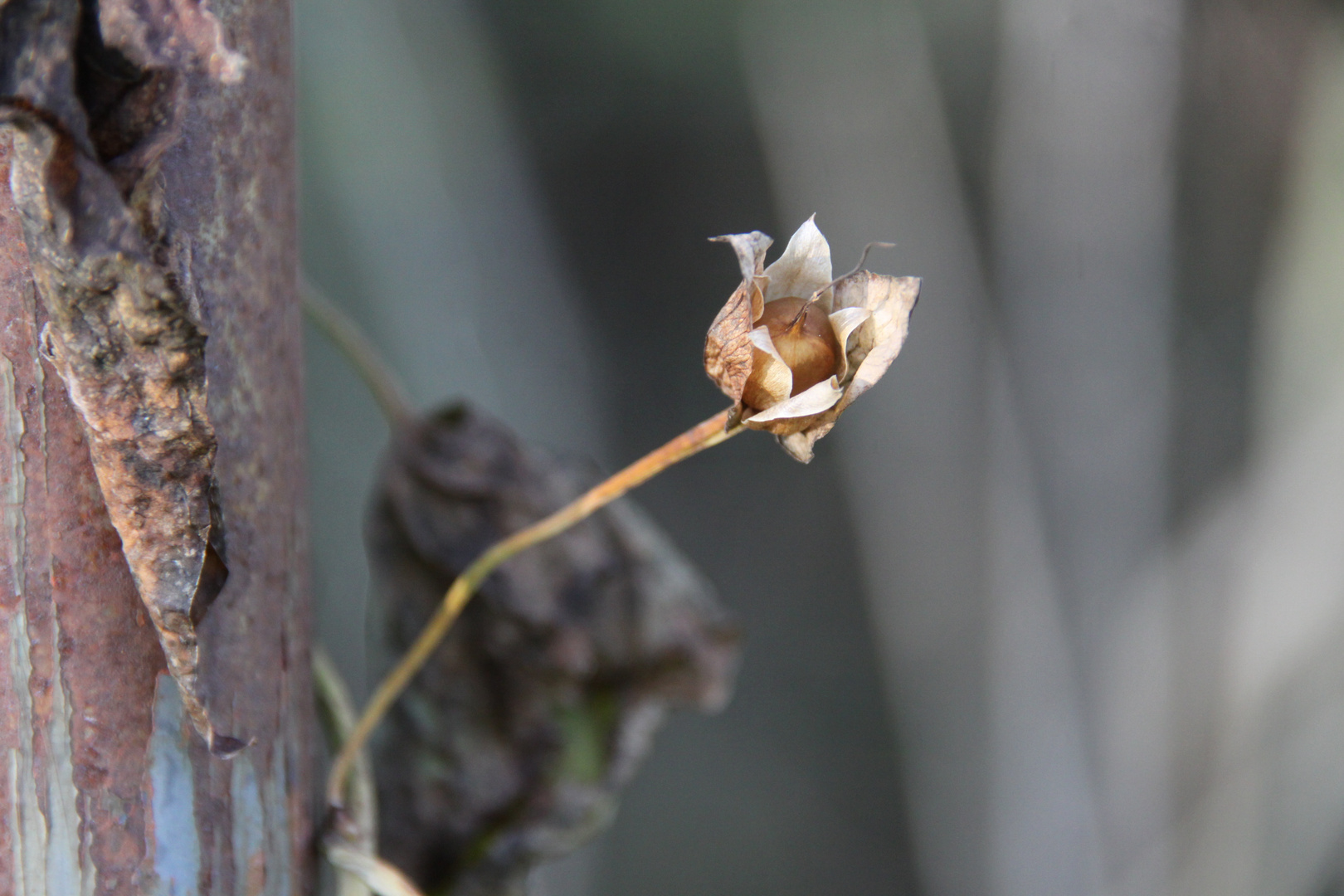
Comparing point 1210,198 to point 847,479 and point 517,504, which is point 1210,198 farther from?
point 517,504

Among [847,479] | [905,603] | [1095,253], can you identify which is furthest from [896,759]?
[1095,253]

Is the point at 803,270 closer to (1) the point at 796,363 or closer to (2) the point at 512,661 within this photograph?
(1) the point at 796,363

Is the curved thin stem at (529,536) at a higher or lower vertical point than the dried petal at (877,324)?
lower

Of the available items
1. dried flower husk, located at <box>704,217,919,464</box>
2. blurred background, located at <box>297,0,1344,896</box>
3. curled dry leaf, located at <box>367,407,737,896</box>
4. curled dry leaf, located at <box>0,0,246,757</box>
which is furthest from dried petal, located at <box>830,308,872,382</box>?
blurred background, located at <box>297,0,1344,896</box>

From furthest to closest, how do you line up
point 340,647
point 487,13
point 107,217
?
point 340,647, point 487,13, point 107,217

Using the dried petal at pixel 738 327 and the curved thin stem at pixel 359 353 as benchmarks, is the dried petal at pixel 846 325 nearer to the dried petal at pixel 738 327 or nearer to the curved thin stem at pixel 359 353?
the dried petal at pixel 738 327

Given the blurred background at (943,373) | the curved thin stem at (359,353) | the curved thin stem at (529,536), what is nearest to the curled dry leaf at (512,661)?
the curved thin stem at (359,353)

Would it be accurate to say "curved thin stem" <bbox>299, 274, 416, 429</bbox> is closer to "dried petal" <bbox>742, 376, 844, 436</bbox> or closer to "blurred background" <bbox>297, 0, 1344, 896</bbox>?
"dried petal" <bbox>742, 376, 844, 436</bbox>
